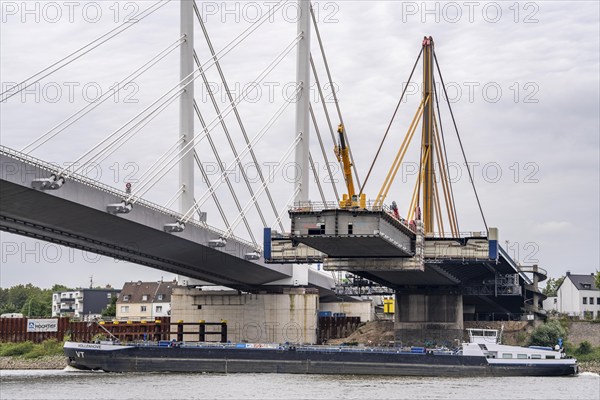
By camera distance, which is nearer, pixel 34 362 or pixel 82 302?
pixel 34 362

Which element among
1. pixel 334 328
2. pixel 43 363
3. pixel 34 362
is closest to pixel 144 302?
pixel 334 328

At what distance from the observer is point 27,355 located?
9850 cm

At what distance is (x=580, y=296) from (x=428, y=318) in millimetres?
51828

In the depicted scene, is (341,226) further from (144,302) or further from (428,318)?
(144,302)

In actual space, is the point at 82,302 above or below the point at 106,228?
below

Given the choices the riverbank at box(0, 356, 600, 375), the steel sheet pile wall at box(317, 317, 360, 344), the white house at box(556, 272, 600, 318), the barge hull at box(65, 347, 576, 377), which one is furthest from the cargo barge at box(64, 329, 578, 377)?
the white house at box(556, 272, 600, 318)

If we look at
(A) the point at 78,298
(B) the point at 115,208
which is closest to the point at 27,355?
(B) the point at 115,208

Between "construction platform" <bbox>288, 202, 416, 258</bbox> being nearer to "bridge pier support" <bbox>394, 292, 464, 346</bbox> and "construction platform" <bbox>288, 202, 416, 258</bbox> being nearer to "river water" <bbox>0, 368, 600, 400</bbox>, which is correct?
"river water" <bbox>0, 368, 600, 400</bbox>

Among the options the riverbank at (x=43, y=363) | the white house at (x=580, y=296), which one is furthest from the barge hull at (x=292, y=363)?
the white house at (x=580, y=296)

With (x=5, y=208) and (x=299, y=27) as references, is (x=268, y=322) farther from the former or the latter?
(x=5, y=208)

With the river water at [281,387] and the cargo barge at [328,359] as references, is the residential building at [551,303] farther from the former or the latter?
the river water at [281,387]

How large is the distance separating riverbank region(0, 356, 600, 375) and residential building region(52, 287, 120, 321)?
2029 inches

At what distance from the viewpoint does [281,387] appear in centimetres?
6209

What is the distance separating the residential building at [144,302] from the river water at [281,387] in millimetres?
67829
